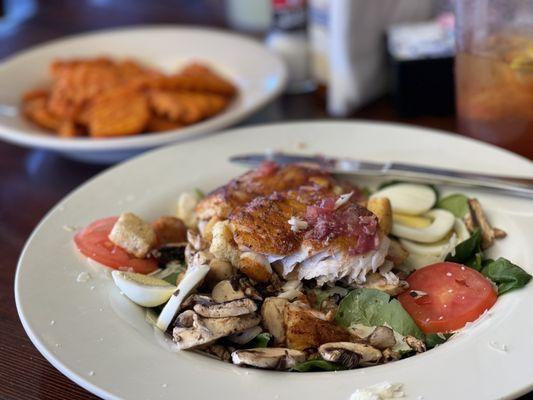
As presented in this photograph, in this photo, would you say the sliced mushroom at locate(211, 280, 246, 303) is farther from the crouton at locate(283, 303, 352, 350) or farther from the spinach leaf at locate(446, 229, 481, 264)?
the spinach leaf at locate(446, 229, 481, 264)

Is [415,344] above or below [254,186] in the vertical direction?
below

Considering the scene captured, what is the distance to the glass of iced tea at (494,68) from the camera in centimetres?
183

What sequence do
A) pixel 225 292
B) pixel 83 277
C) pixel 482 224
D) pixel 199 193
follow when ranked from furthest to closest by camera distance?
pixel 199 193 < pixel 482 224 < pixel 83 277 < pixel 225 292

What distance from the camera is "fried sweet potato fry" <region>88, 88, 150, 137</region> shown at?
210cm

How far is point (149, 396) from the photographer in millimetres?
1105

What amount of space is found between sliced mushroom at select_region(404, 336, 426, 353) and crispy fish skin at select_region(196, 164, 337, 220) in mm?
418

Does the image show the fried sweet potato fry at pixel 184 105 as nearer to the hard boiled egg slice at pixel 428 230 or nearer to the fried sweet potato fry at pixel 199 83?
the fried sweet potato fry at pixel 199 83

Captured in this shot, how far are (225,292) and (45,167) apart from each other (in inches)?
41.5

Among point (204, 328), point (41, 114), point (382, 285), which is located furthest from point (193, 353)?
point (41, 114)

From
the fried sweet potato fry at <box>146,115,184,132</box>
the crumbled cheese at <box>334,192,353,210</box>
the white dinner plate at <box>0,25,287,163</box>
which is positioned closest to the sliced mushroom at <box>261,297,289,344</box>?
the crumbled cheese at <box>334,192,353,210</box>

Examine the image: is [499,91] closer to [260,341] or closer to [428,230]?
[428,230]

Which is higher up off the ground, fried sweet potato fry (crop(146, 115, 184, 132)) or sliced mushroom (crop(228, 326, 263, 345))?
fried sweet potato fry (crop(146, 115, 184, 132))

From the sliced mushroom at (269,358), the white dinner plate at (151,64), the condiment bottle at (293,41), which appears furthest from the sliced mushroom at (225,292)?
the condiment bottle at (293,41)

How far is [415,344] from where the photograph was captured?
4.14 ft
